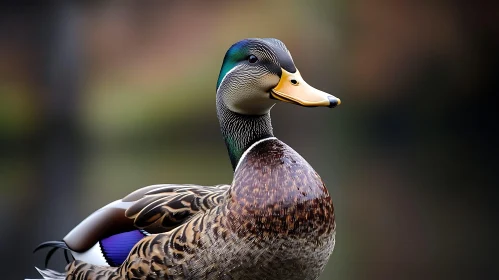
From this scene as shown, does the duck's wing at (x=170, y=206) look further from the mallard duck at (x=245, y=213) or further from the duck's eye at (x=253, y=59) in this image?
the duck's eye at (x=253, y=59)

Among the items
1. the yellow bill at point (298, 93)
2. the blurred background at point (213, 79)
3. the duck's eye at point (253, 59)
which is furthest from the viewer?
the blurred background at point (213, 79)

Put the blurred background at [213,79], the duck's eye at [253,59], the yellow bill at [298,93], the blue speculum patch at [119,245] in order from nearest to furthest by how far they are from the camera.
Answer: the yellow bill at [298,93] → the duck's eye at [253,59] → the blue speculum patch at [119,245] → the blurred background at [213,79]

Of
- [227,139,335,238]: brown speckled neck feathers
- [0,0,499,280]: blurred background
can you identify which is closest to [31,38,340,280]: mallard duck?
[227,139,335,238]: brown speckled neck feathers

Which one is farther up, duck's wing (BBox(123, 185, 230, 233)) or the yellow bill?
the yellow bill

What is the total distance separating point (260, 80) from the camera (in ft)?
6.91

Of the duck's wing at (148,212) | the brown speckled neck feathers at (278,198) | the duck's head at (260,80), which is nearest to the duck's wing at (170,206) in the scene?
the duck's wing at (148,212)

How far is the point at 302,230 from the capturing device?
81.0 inches

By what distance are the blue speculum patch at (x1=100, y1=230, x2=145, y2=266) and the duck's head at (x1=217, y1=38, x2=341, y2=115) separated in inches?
20.2

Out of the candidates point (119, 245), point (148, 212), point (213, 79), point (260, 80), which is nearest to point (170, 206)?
point (148, 212)

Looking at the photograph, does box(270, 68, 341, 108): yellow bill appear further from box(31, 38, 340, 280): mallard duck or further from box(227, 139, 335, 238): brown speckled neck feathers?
box(227, 139, 335, 238): brown speckled neck feathers

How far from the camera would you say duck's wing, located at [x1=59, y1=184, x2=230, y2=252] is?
88.0 inches

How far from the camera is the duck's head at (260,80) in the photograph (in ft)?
6.78

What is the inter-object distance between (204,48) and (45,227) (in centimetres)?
618

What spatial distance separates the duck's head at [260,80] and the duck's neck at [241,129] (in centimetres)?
2
